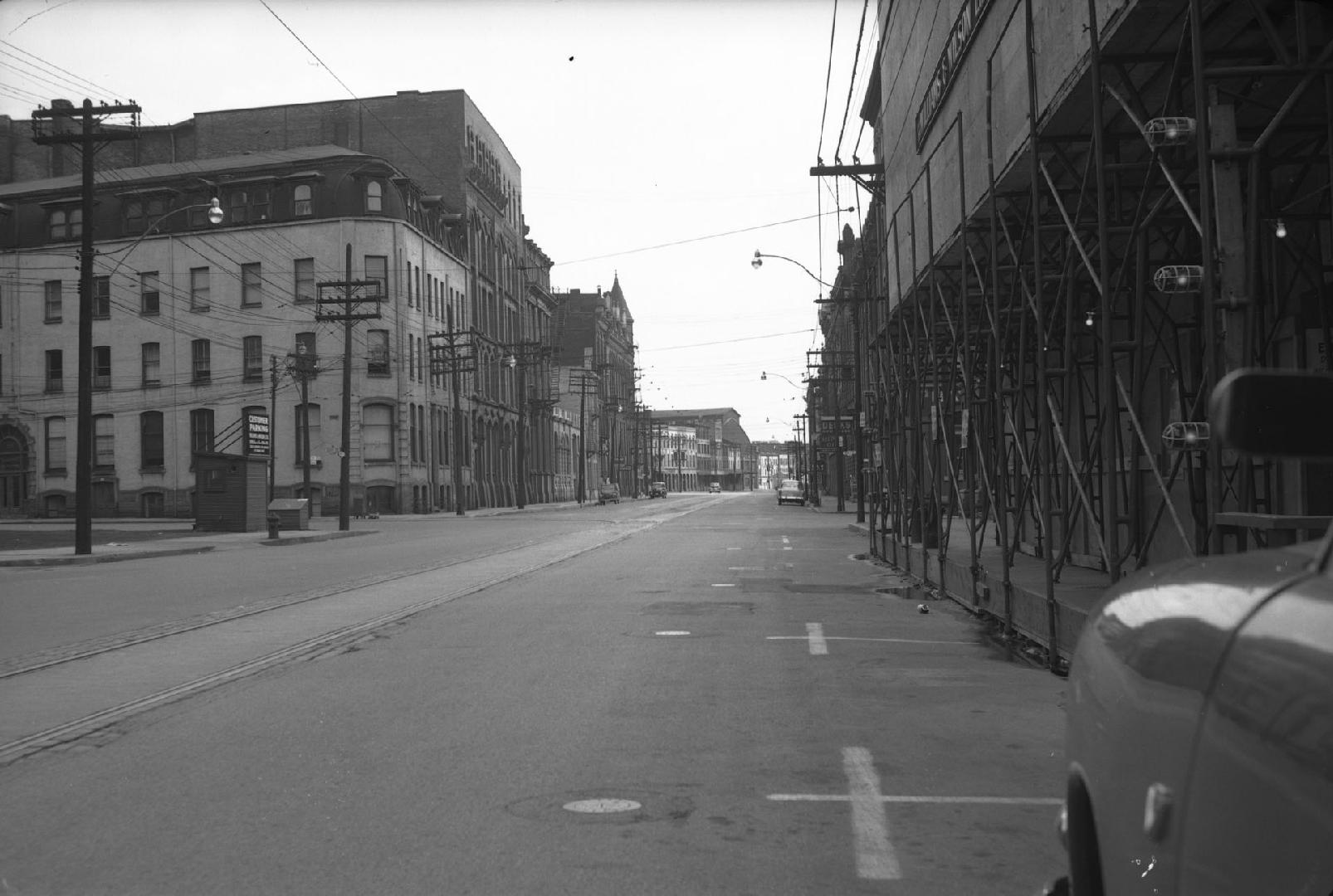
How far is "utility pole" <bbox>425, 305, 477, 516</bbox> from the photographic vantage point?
63319mm

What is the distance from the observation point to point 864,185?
3275cm

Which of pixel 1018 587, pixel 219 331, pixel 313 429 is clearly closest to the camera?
pixel 1018 587

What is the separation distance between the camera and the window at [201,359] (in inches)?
2589

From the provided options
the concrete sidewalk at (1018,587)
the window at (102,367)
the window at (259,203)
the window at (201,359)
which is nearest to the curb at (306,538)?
the concrete sidewalk at (1018,587)

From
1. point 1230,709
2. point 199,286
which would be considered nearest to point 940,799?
point 1230,709

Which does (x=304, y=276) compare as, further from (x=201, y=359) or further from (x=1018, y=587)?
(x=1018, y=587)

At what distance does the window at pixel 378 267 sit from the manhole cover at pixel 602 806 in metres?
60.9

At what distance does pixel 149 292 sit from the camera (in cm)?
6675

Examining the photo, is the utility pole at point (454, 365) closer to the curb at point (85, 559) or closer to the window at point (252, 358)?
the window at point (252, 358)

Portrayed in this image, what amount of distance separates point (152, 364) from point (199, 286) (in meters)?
4.62

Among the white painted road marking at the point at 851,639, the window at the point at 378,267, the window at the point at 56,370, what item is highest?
the window at the point at 378,267

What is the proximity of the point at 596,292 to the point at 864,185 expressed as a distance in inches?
4400

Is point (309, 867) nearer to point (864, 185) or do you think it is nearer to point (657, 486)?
point (864, 185)

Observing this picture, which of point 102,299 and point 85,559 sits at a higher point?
point 102,299
